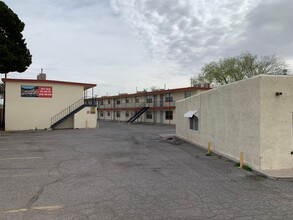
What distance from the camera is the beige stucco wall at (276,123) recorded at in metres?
9.27

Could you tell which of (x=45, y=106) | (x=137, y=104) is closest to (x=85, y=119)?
(x=45, y=106)

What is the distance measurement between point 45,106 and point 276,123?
26.5m

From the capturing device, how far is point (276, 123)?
9.34m

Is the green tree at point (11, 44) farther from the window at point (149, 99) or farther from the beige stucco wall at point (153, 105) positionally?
the window at point (149, 99)

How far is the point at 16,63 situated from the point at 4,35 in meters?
2.86

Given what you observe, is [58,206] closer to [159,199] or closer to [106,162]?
[159,199]

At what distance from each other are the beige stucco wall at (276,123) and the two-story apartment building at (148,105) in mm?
28922

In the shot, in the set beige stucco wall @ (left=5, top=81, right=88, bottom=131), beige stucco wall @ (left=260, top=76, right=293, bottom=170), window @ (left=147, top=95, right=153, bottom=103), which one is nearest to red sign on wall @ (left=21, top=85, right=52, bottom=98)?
beige stucco wall @ (left=5, top=81, right=88, bottom=131)

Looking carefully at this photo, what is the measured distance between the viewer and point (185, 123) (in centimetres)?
2031

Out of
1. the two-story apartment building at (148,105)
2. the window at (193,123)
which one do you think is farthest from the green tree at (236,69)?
the window at (193,123)

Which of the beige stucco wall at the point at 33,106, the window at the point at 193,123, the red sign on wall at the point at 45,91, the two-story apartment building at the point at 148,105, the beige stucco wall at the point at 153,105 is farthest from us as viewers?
the beige stucco wall at the point at 153,105

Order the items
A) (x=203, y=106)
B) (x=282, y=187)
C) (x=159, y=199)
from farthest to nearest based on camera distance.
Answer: (x=203, y=106) → (x=282, y=187) → (x=159, y=199)

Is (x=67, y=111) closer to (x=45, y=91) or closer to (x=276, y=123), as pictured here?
(x=45, y=91)

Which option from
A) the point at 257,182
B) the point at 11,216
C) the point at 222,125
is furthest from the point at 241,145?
the point at 11,216
